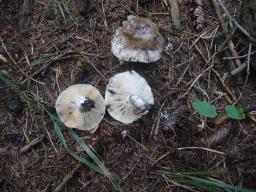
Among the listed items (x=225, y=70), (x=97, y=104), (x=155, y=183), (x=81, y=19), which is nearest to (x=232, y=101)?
(x=225, y=70)

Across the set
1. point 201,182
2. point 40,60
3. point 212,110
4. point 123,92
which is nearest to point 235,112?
point 212,110

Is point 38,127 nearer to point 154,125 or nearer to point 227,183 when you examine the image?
point 154,125

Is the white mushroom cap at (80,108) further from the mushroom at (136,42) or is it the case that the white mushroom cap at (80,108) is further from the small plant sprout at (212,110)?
the small plant sprout at (212,110)

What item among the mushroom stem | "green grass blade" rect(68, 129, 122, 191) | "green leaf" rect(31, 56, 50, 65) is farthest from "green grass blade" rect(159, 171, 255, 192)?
"green leaf" rect(31, 56, 50, 65)

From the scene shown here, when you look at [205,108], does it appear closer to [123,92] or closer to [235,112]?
[235,112]

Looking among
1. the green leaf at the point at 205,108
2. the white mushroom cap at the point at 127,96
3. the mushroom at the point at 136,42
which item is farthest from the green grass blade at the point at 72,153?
the green leaf at the point at 205,108
